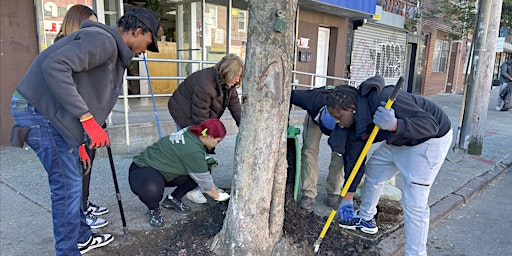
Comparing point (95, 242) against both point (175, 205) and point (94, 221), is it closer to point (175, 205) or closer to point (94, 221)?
point (94, 221)

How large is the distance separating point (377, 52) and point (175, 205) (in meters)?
11.5

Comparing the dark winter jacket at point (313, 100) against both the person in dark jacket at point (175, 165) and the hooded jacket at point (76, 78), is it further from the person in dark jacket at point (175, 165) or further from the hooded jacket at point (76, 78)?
the hooded jacket at point (76, 78)

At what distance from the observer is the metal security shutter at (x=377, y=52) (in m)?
12.4

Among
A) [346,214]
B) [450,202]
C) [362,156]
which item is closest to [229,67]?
[362,156]

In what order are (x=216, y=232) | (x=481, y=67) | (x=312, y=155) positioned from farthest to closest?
(x=481, y=67), (x=312, y=155), (x=216, y=232)

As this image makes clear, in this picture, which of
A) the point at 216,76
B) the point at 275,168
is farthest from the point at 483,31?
the point at 275,168

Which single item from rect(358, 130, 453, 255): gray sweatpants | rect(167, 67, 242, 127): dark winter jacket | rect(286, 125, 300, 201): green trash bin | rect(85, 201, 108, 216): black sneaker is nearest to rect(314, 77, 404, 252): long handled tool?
rect(358, 130, 453, 255): gray sweatpants

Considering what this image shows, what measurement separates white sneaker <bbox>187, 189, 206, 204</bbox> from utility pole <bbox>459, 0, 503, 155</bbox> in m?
4.92

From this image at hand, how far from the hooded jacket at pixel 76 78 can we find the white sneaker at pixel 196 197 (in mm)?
1554

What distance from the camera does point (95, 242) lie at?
280 cm

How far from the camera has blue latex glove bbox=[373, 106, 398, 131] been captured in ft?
8.05

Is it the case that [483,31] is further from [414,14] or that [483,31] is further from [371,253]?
[414,14]

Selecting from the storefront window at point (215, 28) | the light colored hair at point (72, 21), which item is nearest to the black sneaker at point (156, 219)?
the light colored hair at point (72, 21)

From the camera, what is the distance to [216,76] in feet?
12.0
